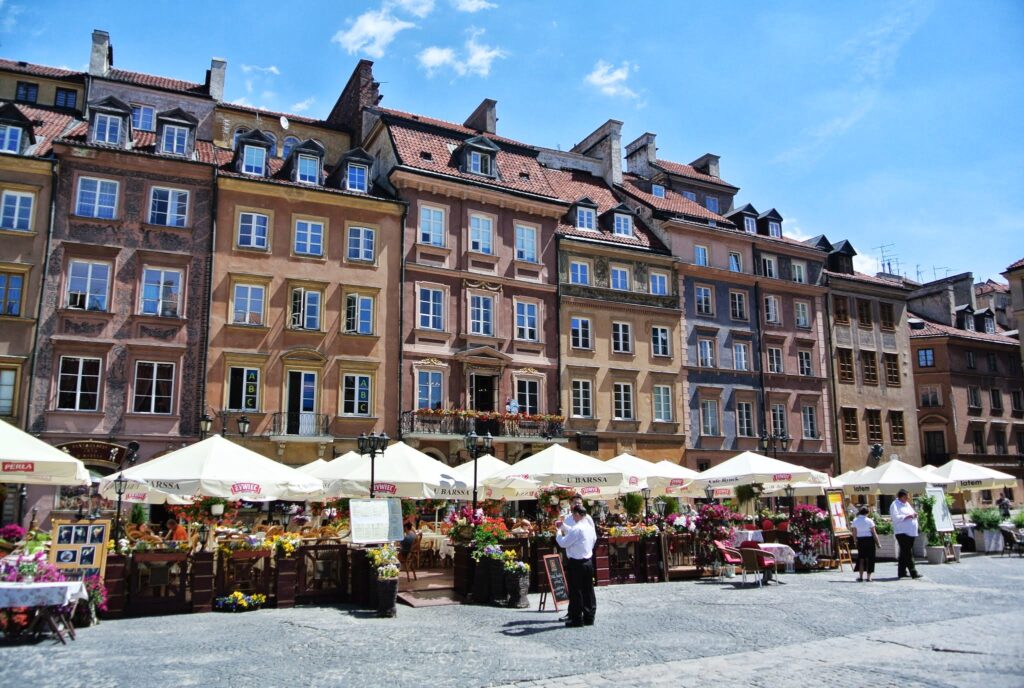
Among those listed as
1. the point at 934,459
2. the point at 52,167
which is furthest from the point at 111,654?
the point at 934,459

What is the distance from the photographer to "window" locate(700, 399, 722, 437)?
36.2 m

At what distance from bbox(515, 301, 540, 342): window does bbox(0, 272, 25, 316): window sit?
17081mm

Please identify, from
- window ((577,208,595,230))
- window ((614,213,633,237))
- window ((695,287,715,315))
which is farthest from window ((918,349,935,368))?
window ((577,208,595,230))

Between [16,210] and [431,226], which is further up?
[431,226]

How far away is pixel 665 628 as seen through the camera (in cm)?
1195

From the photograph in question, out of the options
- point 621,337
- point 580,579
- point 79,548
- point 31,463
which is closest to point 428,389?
point 621,337

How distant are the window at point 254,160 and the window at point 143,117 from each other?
4302 millimetres

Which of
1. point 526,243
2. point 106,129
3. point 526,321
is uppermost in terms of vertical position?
point 106,129

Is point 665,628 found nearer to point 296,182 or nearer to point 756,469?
point 756,469

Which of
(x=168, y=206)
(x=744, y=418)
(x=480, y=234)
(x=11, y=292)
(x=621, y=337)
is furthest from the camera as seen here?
(x=744, y=418)

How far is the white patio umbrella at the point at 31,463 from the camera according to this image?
1262cm

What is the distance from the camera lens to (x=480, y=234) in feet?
106

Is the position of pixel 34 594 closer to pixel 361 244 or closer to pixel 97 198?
pixel 97 198

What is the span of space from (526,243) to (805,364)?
16.4m
